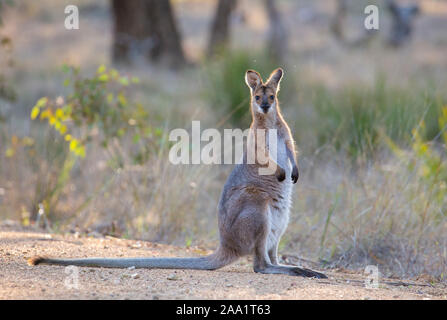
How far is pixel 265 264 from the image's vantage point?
438cm

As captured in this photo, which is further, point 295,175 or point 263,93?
point 263,93

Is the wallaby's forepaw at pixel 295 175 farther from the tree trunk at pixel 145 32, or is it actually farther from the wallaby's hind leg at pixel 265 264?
the tree trunk at pixel 145 32

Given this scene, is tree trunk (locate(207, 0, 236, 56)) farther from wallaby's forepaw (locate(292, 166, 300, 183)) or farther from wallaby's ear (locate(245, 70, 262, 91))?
wallaby's forepaw (locate(292, 166, 300, 183))

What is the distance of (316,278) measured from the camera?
167 inches

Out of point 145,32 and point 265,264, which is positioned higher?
point 145,32

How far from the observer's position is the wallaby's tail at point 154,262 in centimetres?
413

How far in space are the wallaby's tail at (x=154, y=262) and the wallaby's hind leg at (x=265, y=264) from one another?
0.58ft

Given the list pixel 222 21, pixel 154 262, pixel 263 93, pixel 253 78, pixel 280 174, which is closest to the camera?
pixel 154 262

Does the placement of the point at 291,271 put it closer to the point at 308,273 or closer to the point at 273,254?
the point at 308,273

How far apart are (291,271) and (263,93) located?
141 centimetres

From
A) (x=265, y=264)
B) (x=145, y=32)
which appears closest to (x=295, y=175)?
(x=265, y=264)

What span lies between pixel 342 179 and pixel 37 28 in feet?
62.5

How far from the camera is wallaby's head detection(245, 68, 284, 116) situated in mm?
4770
